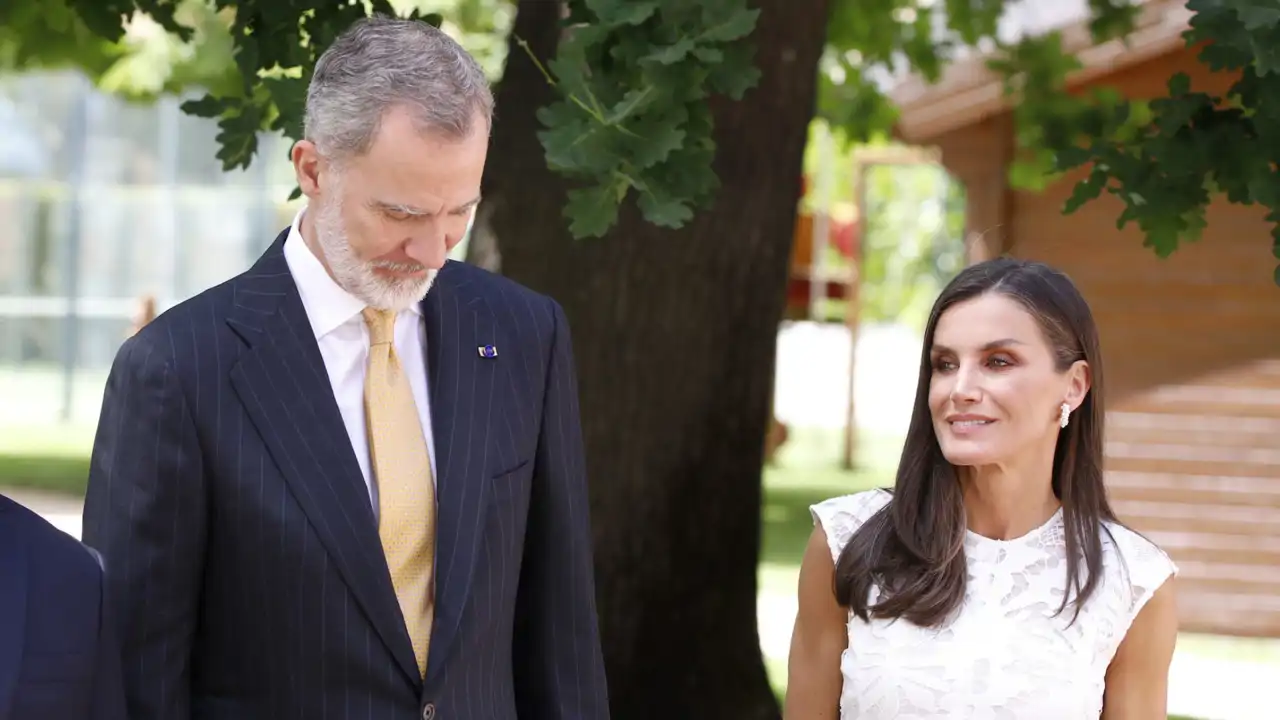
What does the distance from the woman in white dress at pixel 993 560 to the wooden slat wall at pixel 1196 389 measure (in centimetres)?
851

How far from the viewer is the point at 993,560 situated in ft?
12.1

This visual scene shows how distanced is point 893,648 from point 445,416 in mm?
1062

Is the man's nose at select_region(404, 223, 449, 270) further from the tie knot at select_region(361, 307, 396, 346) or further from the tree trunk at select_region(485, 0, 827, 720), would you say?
the tree trunk at select_region(485, 0, 827, 720)

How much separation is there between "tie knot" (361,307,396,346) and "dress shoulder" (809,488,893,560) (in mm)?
1065

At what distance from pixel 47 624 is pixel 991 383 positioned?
75.3 inches

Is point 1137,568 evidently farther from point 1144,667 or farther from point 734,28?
point 734,28

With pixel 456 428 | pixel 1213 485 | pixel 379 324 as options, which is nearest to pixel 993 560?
pixel 456 428

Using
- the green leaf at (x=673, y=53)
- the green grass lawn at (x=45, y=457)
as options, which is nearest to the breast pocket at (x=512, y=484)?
the green leaf at (x=673, y=53)

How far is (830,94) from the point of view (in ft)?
42.8

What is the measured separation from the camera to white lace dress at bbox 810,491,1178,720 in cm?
355

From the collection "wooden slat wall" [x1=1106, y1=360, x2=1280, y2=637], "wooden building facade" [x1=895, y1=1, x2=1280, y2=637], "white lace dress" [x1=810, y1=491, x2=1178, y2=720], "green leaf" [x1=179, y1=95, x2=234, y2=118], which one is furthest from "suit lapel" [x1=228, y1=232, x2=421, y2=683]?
"wooden slat wall" [x1=1106, y1=360, x2=1280, y2=637]

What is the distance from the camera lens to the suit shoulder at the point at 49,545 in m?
2.23

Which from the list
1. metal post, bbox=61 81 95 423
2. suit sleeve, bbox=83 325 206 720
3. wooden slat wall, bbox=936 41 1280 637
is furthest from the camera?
metal post, bbox=61 81 95 423

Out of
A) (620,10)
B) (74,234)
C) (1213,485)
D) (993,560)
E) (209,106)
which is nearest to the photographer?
(993,560)
